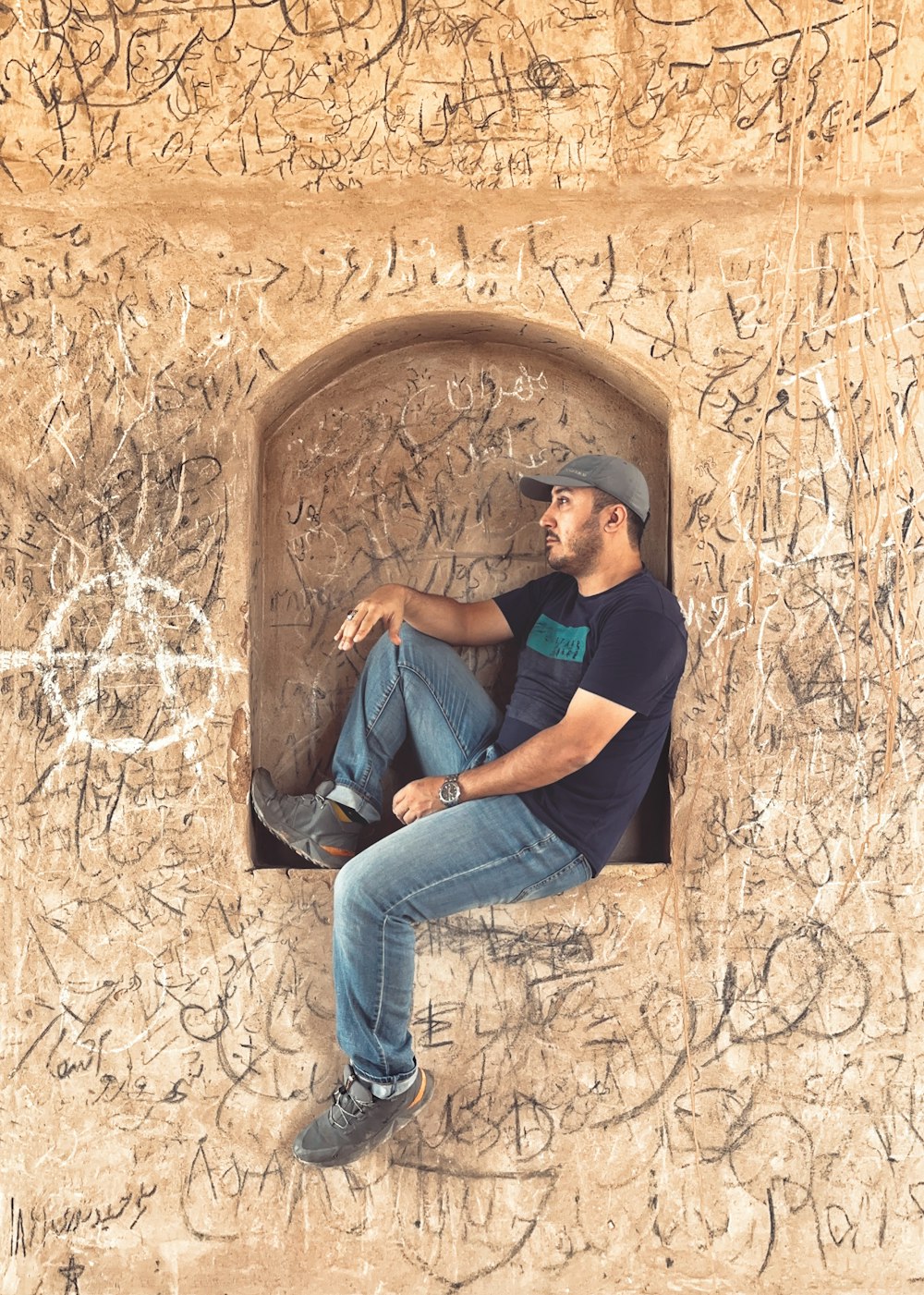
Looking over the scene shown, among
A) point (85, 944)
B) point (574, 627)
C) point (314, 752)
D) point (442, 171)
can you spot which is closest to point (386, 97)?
point (442, 171)

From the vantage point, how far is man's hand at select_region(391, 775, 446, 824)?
3.17m

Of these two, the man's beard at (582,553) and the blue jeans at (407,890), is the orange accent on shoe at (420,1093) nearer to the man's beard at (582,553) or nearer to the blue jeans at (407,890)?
the blue jeans at (407,890)

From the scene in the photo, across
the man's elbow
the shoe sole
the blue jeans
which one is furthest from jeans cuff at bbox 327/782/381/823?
the man's elbow

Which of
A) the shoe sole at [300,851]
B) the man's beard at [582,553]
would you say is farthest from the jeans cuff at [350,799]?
the man's beard at [582,553]

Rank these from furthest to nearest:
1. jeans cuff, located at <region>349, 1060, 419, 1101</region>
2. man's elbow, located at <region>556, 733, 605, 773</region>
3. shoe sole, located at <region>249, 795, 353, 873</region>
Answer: shoe sole, located at <region>249, 795, 353, 873</region> < jeans cuff, located at <region>349, 1060, 419, 1101</region> < man's elbow, located at <region>556, 733, 605, 773</region>

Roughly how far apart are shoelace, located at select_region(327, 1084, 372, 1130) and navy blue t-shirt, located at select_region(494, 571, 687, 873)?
3.21 ft

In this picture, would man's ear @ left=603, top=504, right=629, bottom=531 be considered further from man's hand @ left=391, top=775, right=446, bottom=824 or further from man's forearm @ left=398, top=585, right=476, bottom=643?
man's hand @ left=391, top=775, right=446, bottom=824

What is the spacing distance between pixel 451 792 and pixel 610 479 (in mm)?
1055

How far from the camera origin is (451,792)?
10.4ft

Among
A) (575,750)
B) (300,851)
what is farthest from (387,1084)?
(575,750)

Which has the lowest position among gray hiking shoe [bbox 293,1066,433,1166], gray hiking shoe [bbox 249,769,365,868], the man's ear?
gray hiking shoe [bbox 293,1066,433,1166]

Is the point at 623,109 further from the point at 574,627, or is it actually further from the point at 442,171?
the point at 574,627

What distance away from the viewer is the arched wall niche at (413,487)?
3.74 meters

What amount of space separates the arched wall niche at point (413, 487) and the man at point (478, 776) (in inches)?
13.5
